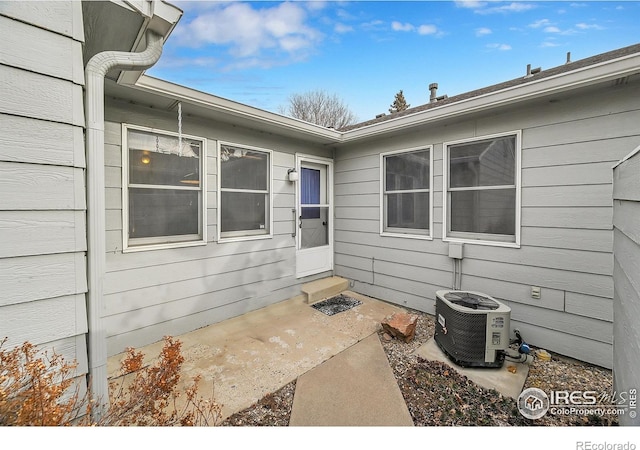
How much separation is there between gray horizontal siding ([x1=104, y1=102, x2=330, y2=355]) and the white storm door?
0.18m

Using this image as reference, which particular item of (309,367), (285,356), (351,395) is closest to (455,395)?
(351,395)

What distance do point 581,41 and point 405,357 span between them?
3.81 metres

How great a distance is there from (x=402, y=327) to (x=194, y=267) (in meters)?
2.56

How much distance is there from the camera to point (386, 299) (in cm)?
427

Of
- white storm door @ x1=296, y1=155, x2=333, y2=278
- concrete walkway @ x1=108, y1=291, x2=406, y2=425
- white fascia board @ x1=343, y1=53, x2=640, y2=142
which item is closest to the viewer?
concrete walkway @ x1=108, y1=291, x2=406, y2=425

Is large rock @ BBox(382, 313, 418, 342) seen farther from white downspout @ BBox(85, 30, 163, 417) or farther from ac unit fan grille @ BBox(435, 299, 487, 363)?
white downspout @ BBox(85, 30, 163, 417)

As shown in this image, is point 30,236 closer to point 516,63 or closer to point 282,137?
point 282,137

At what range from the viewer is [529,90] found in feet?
8.86

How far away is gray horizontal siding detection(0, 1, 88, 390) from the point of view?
1110 mm

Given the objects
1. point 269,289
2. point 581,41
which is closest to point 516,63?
point 581,41

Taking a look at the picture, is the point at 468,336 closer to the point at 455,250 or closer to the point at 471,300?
the point at 471,300

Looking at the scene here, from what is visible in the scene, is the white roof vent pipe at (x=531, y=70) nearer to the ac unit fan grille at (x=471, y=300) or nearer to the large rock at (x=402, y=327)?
the ac unit fan grille at (x=471, y=300)

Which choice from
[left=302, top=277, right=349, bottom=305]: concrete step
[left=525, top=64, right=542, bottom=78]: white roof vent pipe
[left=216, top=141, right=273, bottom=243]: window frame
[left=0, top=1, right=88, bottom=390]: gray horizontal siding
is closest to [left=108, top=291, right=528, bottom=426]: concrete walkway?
[left=302, top=277, right=349, bottom=305]: concrete step

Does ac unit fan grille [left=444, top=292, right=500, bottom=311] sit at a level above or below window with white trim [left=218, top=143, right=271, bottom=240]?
below
